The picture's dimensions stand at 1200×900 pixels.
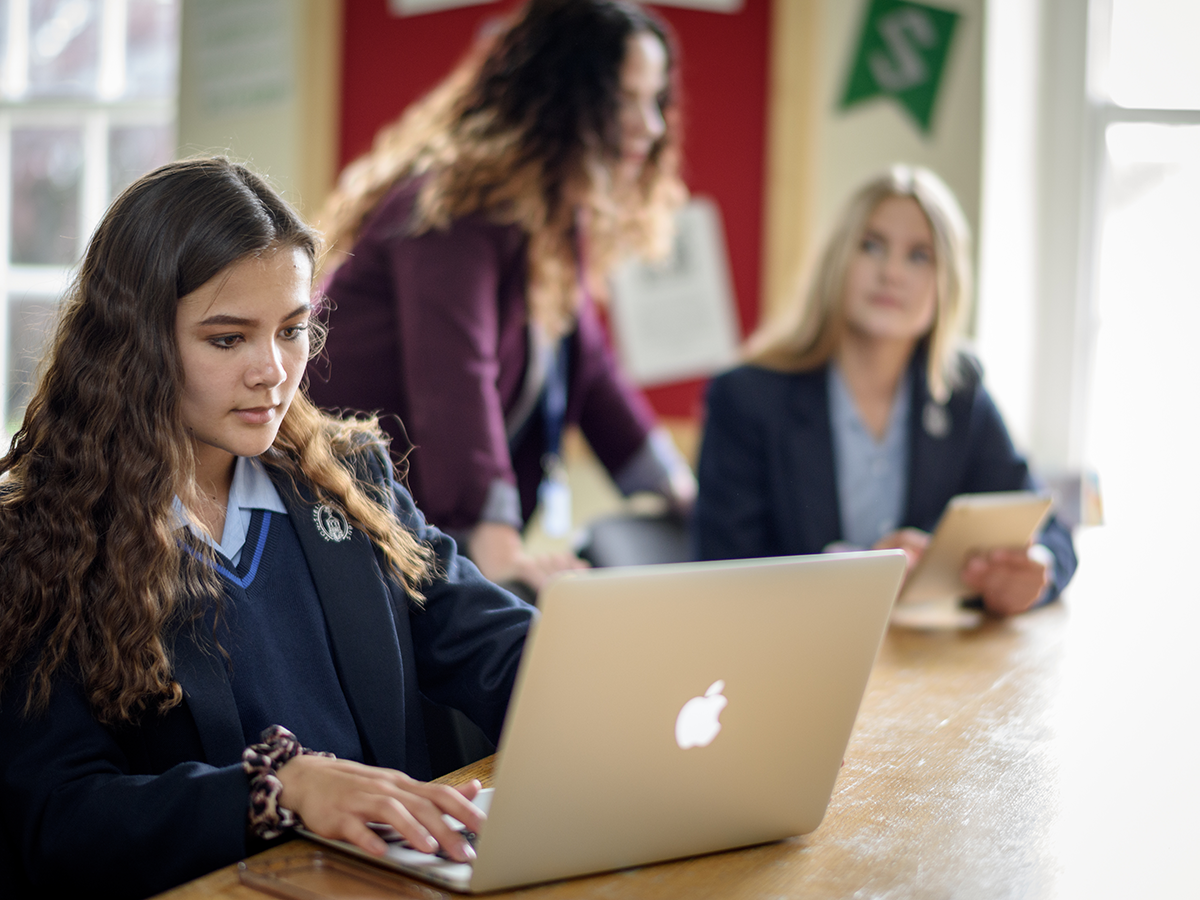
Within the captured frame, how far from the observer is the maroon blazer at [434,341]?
184 centimetres

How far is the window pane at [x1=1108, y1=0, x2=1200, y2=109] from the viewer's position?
123 inches

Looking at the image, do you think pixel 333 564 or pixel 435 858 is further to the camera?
pixel 333 564

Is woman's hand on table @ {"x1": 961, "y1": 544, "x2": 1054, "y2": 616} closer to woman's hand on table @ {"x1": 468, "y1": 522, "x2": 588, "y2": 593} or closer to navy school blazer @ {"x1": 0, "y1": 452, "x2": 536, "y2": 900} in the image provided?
woman's hand on table @ {"x1": 468, "y1": 522, "x2": 588, "y2": 593}

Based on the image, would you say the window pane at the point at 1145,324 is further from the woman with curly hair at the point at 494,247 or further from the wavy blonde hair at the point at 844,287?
the woman with curly hair at the point at 494,247

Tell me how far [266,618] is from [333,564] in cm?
9

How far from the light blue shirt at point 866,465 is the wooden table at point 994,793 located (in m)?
0.56

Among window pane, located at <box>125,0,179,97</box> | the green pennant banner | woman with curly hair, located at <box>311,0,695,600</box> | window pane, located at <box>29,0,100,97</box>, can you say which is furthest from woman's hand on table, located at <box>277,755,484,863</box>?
window pane, located at <box>29,0,100,97</box>

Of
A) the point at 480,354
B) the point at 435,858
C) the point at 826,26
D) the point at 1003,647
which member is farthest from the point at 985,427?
the point at 435,858

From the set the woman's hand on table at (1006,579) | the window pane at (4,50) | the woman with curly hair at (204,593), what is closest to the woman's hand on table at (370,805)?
the woman with curly hair at (204,593)

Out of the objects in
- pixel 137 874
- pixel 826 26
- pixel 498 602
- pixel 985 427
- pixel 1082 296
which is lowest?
pixel 137 874

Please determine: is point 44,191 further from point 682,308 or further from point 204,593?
Answer: point 204,593

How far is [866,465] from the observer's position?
232 cm

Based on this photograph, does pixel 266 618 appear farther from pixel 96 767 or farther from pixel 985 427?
pixel 985 427

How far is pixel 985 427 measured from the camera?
2340 millimetres
